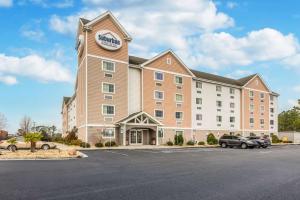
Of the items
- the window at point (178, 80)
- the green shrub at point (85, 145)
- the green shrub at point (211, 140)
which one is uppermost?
the window at point (178, 80)

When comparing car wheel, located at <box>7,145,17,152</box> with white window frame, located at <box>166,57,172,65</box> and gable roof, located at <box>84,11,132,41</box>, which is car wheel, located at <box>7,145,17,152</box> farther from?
white window frame, located at <box>166,57,172,65</box>

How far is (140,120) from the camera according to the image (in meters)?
44.0

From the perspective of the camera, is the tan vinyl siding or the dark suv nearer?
the dark suv

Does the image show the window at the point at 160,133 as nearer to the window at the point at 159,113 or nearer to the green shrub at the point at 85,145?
the window at the point at 159,113

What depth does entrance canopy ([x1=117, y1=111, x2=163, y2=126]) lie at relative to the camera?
42469 millimetres

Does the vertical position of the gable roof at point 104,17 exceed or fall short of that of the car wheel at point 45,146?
it exceeds it

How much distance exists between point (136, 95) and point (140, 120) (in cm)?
404

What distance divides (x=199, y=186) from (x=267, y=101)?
62023 millimetres

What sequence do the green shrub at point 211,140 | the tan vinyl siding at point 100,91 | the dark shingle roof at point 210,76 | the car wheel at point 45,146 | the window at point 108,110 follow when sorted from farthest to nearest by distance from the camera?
the green shrub at point 211,140 < the dark shingle roof at point 210,76 < the window at point 108,110 < the tan vinyl siding at point 100,91 < the car wheel at point 45,146

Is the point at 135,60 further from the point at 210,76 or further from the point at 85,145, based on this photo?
the point at 210,76

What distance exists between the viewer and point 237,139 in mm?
41625

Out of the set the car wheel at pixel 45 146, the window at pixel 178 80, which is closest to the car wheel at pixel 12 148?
the car wheel at pixel 45 146

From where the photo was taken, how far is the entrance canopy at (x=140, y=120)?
4247cm

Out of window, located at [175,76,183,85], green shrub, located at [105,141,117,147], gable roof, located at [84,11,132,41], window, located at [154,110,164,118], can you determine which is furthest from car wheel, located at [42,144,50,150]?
window, located at [175,76,183,85]
